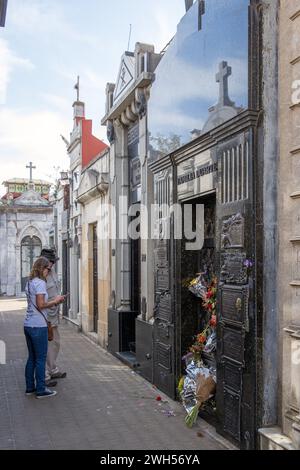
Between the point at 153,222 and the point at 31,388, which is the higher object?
the point at 153,222

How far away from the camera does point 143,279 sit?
24.6ft

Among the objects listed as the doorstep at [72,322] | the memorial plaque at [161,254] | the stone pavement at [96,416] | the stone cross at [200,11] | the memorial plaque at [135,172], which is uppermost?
the stone cross at [200,11]

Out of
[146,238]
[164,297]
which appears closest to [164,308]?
[164,297]

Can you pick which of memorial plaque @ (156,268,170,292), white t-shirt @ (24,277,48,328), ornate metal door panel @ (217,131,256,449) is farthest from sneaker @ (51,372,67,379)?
ornate metal door panel @ (217,131,256,449)

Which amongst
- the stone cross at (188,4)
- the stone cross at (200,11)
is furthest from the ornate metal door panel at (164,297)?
the stone cross at (188,4)

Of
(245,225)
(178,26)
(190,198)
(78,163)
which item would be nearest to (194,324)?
(190,198)

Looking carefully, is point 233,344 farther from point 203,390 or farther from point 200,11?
point 200,11

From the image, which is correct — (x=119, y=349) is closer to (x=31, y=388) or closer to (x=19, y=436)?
(x=31, y=388)

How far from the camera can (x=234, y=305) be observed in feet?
14.7

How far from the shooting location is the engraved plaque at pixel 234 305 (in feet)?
14.1

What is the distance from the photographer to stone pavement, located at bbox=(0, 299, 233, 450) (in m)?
4.70

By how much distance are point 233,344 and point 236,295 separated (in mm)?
460

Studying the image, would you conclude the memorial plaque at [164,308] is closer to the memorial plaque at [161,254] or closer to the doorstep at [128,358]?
the memorial plaque at [161,254]

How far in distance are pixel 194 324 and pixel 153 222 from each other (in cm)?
170
